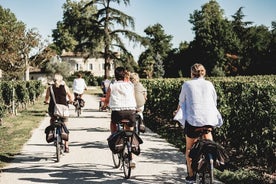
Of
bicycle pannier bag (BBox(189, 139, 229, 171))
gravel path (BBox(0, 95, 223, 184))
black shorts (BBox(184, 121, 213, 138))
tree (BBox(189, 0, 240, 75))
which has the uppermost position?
tree (BBox(189, 0, 240, 75))

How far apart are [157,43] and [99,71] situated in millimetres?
22637

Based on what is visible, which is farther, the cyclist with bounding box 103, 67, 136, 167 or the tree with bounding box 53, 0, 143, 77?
the tree with bounding box 53, 0, 143, 77

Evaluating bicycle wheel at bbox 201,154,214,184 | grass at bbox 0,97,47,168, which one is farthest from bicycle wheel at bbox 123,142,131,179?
grass at bbox 0,97,47,168

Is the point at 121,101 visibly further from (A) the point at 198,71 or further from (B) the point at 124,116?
(A) the point at 198,71

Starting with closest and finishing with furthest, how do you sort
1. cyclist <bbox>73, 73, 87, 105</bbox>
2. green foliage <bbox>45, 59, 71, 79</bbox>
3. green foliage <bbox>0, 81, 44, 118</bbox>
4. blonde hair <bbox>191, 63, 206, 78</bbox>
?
blonde hair <bbox>191, 63, 206, 78</bbox> → green foliage <bbox>0, 81, 44, 118</bbox> → cyclist <bbox>73, 73, 87, 105</bbox> → green foliage <bbox>45, 59, 71, 79</bbox>

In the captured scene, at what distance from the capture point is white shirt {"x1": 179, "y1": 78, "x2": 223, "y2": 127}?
5387mm

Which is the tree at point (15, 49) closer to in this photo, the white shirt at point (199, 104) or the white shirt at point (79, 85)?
the white shirt at point (79, 85)

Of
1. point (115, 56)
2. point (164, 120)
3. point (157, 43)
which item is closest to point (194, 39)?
point (157, 43)

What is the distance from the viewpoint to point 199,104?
5.43 meters

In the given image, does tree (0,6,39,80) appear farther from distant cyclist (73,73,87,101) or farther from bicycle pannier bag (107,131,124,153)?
bicycle pannier bag (107,131,124,153)

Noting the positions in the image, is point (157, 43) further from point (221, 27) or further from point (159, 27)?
point (221, 27)

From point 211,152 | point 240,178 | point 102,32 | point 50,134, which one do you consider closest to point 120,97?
point 50,134

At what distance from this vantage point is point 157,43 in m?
88.3

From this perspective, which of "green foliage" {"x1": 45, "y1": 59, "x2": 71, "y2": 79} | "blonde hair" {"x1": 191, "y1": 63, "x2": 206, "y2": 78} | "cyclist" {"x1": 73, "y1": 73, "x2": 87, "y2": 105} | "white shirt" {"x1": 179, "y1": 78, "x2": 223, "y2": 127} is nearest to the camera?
"white shirt" {"x1": 179, "y1": 78, "x2": 223, "y2": 127}
